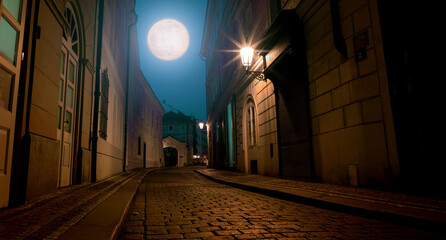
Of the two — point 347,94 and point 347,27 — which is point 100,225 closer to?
point 347,94

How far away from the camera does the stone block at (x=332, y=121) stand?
6316 mm

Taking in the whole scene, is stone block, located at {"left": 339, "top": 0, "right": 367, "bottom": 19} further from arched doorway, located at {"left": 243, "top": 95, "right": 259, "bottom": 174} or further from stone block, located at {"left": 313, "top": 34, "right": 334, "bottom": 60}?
arched doorway, located at {"left": 243, "top": 95, "right": 259, "bottom": 174}

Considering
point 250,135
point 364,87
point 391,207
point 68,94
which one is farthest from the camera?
point 250,135

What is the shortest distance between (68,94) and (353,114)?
631 cm

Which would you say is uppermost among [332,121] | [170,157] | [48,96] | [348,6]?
[348,6]

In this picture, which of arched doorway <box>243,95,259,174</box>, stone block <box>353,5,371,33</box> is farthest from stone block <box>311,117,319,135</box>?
arched doorway <box>243,95,259,174</box>

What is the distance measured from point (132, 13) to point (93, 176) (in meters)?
13.0

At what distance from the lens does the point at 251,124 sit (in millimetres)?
12602

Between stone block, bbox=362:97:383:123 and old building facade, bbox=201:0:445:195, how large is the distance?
0.06ft

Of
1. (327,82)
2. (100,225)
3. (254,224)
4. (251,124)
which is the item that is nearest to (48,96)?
(100,225)

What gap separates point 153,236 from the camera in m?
2.80

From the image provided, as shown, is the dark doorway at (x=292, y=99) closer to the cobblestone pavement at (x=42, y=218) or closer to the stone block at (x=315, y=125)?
the stone block at (x=315, y=125)

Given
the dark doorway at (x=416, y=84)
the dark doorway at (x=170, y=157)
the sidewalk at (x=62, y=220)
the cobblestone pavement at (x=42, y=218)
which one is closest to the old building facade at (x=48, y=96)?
the cobblestone pavement at (x=42, y=218)

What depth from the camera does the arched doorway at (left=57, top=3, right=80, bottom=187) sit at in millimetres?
6316
